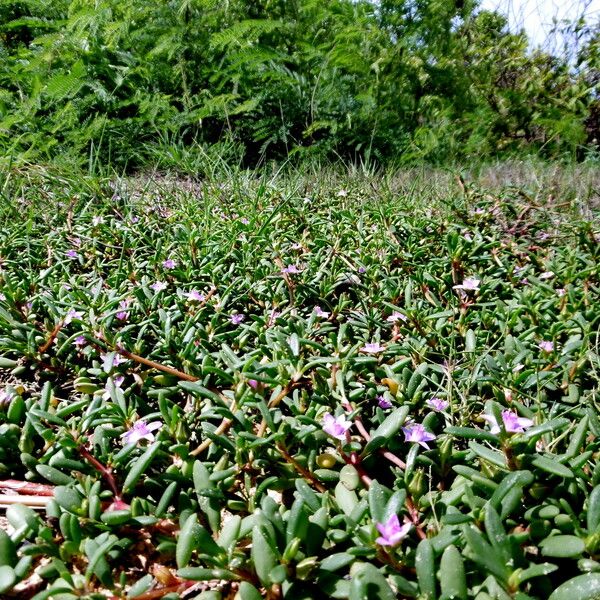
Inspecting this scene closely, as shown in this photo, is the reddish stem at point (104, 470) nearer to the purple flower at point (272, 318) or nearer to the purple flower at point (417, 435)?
the purple flower at point (417, 435)

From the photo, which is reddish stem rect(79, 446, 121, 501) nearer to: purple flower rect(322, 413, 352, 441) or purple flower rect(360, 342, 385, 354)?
purple flower rect(322, 413, 352, 441)

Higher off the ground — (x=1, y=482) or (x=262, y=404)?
(x=262, y=404)

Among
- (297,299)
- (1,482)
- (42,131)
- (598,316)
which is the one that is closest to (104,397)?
(1,482)

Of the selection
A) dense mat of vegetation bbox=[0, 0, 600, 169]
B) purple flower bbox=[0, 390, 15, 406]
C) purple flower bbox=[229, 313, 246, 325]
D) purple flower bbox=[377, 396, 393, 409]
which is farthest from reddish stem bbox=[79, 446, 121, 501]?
dense mat of vegetation bbox=[0, 0, 600, 169]

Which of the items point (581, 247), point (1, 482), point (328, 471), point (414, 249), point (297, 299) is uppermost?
point (581, 247)

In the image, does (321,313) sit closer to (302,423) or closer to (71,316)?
(302,423)

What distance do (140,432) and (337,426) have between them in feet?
1.37

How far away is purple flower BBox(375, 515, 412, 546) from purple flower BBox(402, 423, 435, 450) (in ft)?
0.76

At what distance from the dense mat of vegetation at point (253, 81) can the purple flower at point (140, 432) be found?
165 inches

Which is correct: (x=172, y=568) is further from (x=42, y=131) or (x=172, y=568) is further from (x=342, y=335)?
(x=42, y=131)

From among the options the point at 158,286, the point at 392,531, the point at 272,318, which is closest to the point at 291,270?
the point at 272,318

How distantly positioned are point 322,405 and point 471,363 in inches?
16.7

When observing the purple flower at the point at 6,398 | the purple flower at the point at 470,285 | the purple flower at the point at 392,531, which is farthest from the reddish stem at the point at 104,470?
the purple flower at the point at 470,285

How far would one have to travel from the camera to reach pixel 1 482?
3.69ft
